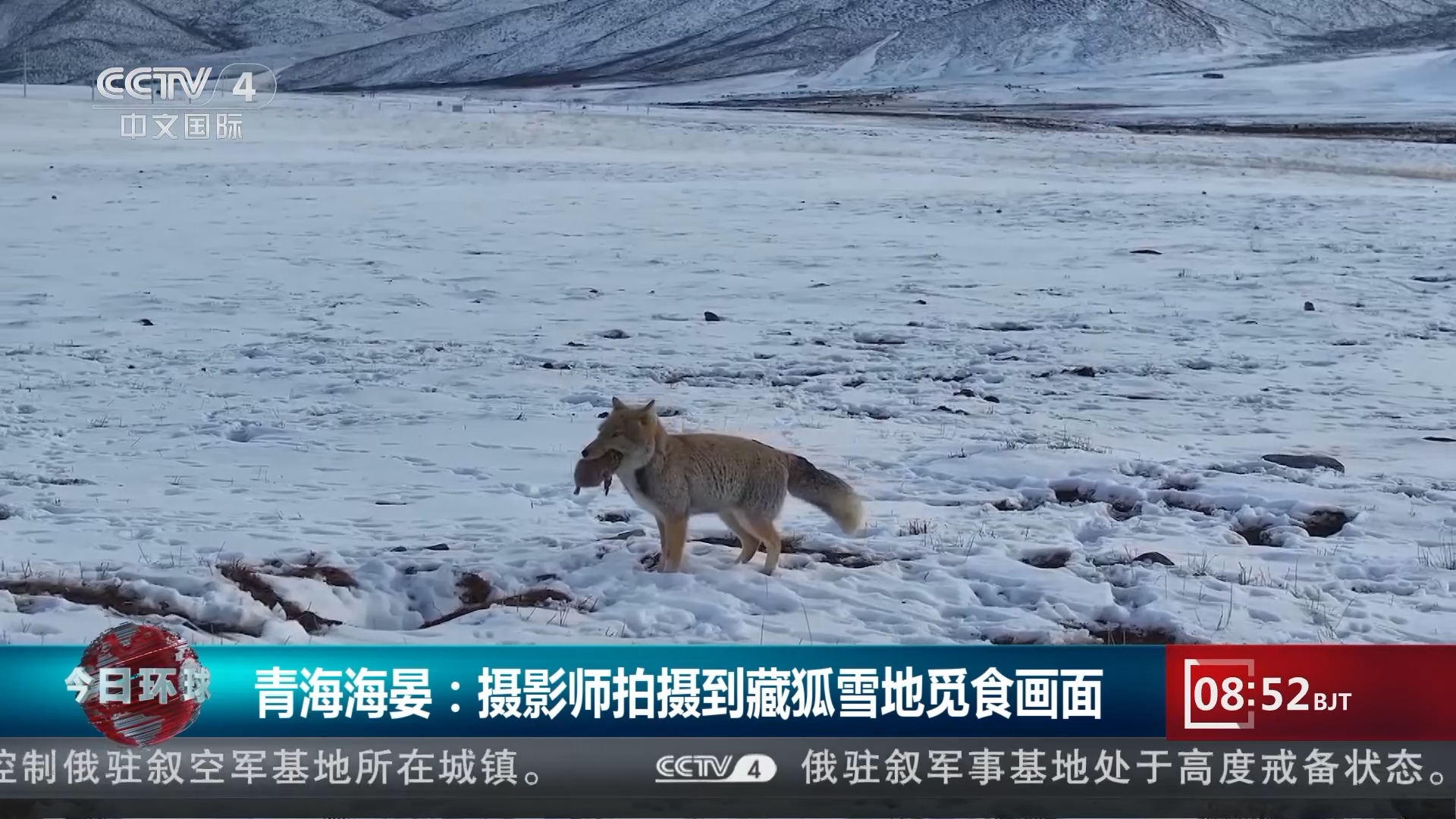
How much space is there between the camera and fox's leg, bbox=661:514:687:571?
287 inches

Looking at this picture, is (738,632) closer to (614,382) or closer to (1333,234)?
(614,382)

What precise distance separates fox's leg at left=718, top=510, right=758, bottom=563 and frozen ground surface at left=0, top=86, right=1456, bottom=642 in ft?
0.53

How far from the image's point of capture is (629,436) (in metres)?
6.96

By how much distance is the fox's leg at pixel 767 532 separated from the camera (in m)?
7.40

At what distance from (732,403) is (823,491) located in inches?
199

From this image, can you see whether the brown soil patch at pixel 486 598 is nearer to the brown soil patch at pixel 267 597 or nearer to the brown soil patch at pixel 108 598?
the brown soil patch at pixel 267 597

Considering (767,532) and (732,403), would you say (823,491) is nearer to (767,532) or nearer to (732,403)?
(767,532)

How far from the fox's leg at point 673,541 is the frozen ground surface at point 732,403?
0.20 m

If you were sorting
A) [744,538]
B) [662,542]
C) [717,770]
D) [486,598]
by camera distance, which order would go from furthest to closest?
1. [744,538]
2. [662,542]
3. [486,598]
4. [717,770]

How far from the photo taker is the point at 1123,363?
1472 cm

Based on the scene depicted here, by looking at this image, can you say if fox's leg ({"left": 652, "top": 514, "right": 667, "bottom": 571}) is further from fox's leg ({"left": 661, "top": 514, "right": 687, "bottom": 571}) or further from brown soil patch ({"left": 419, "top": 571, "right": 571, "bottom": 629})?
brown soil patch ({"left": 419, "top": 571, "right": 571, "bottom": 629})

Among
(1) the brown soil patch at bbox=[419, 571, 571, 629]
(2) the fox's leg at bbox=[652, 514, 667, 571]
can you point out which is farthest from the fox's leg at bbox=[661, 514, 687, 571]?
(1) the brown soil patch at bbox=[419, 571, 571, 629]

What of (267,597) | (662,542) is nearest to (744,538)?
(662,542)

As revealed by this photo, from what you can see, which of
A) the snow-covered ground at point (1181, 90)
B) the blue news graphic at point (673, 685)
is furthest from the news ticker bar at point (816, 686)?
the snow-covered ground at point (1181, 90)
